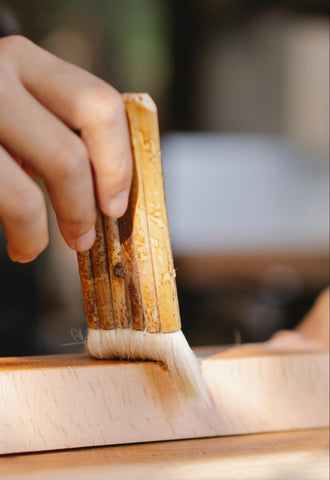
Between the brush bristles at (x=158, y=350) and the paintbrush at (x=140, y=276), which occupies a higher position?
the paintbrush at (x=140, y=276)

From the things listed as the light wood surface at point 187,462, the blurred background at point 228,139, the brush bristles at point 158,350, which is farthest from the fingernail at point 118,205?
the blurred background at point 228,139

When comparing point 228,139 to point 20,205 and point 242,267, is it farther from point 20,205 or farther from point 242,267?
point 20,205

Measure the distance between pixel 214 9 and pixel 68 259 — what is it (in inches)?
60.4

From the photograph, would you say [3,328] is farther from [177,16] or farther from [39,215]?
[177,16]

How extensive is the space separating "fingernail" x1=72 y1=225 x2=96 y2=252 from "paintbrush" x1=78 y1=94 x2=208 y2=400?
1.3 inches

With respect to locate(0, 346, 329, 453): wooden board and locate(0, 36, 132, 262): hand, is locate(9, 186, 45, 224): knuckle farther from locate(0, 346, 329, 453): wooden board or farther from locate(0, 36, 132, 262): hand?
locate(0, 346, 329, 453): wooden board

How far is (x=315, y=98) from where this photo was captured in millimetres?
3271

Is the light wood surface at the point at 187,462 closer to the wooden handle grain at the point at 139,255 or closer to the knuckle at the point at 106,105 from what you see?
the wooden handle grain at the point at 139,255

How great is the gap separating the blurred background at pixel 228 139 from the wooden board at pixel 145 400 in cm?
202

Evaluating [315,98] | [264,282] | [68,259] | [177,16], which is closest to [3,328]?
[68,259]

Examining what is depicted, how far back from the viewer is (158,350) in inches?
21.4

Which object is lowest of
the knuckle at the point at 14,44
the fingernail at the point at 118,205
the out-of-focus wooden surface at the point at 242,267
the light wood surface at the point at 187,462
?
the out-of-focus wooden surface at the point at 242,267

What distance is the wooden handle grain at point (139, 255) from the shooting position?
0.50 m

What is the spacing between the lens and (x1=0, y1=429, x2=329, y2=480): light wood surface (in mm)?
492
